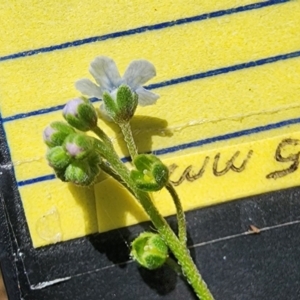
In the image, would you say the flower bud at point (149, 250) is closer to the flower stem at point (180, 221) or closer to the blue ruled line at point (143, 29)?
the flower stem at point (180, 221)

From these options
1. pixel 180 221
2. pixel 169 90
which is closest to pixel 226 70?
pixel 169 90

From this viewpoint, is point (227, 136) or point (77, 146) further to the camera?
point (227, 136)

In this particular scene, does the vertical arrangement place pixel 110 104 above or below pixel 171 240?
above

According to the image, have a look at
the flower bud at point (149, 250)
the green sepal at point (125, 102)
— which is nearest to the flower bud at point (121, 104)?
the green sepal at point (125, 102)

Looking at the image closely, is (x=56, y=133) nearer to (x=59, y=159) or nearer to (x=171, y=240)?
(x=59, y=159)

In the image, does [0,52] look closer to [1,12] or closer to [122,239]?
[1,12]

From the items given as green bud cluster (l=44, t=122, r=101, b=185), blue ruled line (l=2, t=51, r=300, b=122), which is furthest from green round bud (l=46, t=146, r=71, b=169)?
blue ruled line (l=2, t=51, r=300, b=122)
